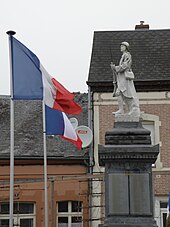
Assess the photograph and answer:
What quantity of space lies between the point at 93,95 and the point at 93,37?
3950 millimetres

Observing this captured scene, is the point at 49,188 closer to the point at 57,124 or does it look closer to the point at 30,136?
the point at 30,136

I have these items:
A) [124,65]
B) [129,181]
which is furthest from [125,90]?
[129,181]

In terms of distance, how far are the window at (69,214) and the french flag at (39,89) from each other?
6.77 meters

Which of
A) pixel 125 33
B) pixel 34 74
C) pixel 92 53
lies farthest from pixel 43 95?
pixel 125 33

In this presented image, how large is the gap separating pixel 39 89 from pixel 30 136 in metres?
8.70

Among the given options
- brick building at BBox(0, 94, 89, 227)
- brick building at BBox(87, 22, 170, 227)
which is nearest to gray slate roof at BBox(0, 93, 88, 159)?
brick building at BBox(0, 94, 89, 227)

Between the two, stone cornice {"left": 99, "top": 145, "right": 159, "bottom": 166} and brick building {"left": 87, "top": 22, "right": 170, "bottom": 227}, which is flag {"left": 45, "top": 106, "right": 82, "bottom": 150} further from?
brick building {"left": 87, "top": 22, "right": 170, "bottom": 227}

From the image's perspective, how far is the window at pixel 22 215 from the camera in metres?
18.9

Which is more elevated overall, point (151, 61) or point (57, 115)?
point (151, 61)

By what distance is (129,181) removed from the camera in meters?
11.2

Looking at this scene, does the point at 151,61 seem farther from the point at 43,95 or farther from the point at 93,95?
the point at 43,95

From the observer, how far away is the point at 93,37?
22.4 m

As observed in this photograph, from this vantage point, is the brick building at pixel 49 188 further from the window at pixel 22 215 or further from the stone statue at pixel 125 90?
the stone statue at pixel 125 90

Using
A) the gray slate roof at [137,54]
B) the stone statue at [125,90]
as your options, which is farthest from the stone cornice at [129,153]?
the gray slate roof at [137,54]
